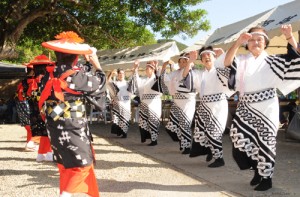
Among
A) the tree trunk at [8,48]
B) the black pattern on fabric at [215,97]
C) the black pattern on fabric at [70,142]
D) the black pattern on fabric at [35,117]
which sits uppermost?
the tree trunk at [8,48]

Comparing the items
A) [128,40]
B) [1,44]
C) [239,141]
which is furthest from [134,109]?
[239,141]

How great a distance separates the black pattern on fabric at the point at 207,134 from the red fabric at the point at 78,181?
245 cm

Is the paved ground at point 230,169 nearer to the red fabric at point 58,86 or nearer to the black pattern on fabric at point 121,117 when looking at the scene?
the black pattern on fabric at point 121,117

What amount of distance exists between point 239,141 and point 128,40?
521 inches

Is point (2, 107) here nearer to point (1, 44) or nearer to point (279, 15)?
point (1, 44)

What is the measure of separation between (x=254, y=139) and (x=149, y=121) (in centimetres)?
399

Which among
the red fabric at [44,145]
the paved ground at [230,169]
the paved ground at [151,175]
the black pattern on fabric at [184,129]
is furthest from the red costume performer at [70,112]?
the black pattern on fabric at [184,129]

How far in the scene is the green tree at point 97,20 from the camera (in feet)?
45.3

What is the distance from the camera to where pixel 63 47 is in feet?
11.8

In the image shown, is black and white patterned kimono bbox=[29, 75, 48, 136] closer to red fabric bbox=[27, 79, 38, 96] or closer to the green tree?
red fabric bbox=[27, 79, 38, 96]

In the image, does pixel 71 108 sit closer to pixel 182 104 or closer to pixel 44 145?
pixel 44 145

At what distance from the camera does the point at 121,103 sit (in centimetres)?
978

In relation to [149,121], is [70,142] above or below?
above

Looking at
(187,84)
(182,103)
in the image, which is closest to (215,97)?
(187,84)
